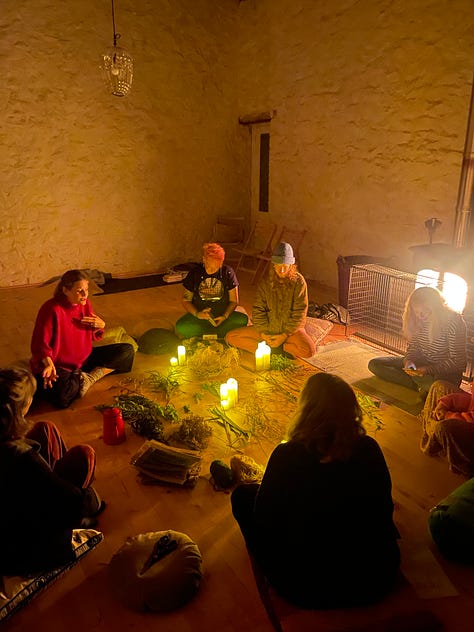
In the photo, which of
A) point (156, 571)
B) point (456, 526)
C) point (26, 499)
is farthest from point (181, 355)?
point (456, 526)

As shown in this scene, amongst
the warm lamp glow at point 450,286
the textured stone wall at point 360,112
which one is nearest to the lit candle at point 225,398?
the warm lamp glow at point 450,286

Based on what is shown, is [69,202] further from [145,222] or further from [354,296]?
[354,296]

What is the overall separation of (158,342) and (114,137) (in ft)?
14.0

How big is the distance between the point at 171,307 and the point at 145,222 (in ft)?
7.97

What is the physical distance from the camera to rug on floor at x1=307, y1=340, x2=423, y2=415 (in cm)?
372

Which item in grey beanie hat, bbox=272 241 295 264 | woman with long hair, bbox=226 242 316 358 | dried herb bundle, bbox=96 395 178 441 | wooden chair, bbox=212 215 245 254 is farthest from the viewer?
wooden chair, bbox=212 215 245 254

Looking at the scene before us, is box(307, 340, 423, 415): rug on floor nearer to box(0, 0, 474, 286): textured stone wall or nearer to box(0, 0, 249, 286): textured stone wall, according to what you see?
box(0, 0, 474, 286): textured stone wall

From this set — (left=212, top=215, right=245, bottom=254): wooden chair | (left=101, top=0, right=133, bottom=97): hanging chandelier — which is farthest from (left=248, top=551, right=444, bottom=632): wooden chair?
(left=212, top=215, right=245, bottom=254): wooden chair

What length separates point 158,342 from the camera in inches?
183

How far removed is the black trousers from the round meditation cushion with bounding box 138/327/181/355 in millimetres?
422

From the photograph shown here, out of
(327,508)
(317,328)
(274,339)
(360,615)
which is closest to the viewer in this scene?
(327,508)

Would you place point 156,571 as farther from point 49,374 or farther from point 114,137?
point 114,137

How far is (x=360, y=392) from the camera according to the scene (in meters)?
3.84

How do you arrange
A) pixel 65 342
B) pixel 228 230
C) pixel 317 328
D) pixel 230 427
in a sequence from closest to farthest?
pixel 230 427 → pixel 65 342 → pixel 317 328 → pixel 228 230
